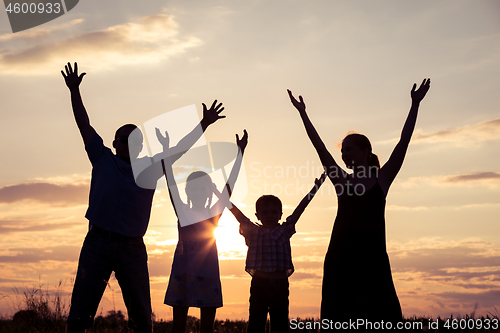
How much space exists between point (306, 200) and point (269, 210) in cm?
60

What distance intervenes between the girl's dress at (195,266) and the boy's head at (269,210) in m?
A: 0.85

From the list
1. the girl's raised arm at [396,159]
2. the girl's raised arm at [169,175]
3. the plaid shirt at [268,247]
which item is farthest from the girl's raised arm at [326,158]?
the plaid shirt at [268,247]

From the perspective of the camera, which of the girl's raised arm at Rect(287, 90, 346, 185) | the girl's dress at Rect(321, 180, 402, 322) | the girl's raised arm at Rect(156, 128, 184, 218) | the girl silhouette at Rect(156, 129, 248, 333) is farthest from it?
the girl silhouette at Rect(156, 129, 248, 333)

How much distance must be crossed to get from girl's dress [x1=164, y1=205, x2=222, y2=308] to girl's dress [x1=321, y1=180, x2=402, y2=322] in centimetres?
243

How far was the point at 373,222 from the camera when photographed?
4578 mm

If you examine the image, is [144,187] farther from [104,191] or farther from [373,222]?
[373,222]

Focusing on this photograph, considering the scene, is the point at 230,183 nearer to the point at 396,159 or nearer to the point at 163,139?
the point at 163,139

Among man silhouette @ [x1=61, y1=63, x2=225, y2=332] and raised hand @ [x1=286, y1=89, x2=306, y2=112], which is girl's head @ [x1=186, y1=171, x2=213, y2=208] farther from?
raised hand @ [x1=286, y1=89, x2=306, y2=112]

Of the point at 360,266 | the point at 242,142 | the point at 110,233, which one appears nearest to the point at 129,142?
the point at 110,233

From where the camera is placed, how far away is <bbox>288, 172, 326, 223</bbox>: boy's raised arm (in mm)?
7332

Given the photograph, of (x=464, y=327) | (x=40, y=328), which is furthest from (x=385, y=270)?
(x=40, y=328)

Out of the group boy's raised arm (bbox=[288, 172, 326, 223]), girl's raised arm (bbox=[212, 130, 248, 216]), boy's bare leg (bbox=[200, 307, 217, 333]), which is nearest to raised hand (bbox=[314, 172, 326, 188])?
boy's raised arm (bbox=[288, 172, 326, 223])

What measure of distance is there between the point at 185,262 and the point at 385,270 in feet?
10.5

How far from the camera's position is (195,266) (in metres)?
6.79
